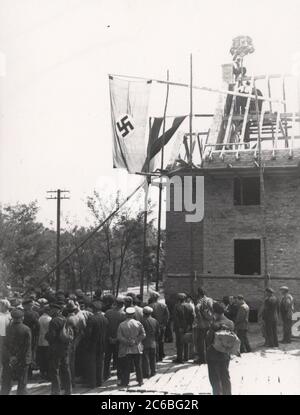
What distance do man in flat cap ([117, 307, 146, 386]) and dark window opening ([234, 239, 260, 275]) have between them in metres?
10.9

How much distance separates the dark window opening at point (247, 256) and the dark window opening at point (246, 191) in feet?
5.15

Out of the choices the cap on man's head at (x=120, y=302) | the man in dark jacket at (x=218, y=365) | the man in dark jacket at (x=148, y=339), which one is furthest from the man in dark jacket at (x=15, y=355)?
the man in dark jacket at (x=218, y=365)

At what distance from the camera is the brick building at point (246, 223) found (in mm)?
19719

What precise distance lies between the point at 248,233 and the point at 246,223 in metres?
0.40

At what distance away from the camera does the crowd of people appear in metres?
9.08

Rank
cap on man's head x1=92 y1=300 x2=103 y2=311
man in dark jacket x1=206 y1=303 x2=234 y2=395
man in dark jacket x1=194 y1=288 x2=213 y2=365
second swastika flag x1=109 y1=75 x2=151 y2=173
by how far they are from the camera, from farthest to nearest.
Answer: second swastika flag x1=109 y1=75 x2=151 y2=173 < man in dark jacket x1=194 y1=288 x2=213 y2=365 < cap on man's head x1=92 y1=300 x2=103 y2=311 < man in dark jacket x1=206 y1=303 x2=234 y2=395

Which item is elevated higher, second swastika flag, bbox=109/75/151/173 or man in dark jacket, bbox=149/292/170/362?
second swastika flag, bbox=109/75/151/173

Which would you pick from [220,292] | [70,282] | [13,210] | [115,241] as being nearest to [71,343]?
[220,292]

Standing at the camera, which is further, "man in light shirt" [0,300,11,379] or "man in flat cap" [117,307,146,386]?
"man in flat cap" [117,307,146,386]

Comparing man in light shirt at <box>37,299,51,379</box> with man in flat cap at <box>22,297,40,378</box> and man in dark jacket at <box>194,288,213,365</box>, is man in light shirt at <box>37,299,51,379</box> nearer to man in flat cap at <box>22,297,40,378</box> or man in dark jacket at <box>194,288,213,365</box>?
man in flat cap at <box>22,297,40,378</box>

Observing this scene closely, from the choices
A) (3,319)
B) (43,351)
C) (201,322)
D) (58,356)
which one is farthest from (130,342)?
(201,322)

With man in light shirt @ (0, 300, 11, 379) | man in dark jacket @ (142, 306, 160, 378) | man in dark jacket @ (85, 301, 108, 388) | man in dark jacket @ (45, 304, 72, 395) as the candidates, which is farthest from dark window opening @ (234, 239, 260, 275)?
man in dark jacket @ (45, 304, 72, 395)

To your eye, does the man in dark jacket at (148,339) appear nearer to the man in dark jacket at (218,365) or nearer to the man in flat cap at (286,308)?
the man in dark jacket at (218,365)

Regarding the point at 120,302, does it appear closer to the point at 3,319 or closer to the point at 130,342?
the point at 130,342
